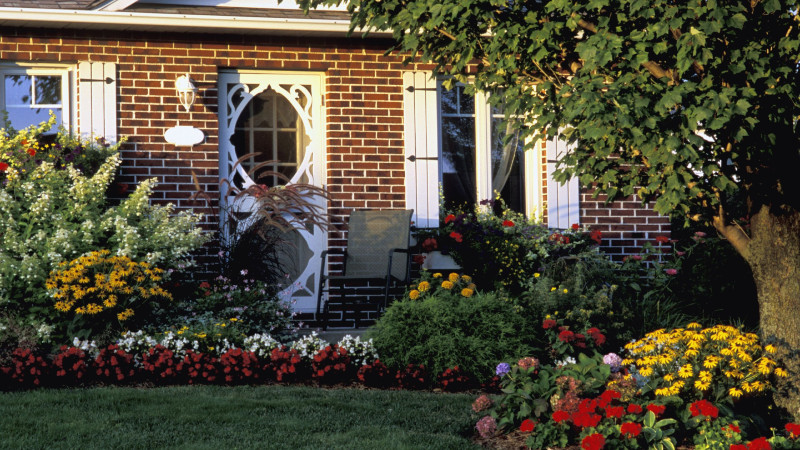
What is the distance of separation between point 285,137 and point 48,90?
2.02 m

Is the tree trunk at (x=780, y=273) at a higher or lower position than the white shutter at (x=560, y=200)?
lower

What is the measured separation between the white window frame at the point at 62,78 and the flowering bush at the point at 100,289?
205 centimetres

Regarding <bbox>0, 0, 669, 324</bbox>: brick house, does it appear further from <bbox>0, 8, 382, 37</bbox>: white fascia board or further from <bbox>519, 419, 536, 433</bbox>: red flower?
<bbox>519, 419, 536, 433</bbox>: red flower

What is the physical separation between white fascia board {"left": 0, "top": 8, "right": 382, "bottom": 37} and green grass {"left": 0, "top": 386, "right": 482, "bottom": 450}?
3.31 metres

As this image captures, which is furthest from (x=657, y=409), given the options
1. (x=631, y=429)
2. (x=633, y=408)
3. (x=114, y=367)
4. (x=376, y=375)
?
(x=114, y=367)

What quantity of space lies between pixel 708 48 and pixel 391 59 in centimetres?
437

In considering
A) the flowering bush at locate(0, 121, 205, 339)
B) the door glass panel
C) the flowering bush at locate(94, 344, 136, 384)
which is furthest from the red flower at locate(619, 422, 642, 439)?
the door glass panel

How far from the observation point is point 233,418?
4348mm

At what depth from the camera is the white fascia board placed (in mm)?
6867

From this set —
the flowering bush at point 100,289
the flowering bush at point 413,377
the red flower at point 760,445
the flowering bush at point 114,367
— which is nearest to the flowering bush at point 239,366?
the flowering bush at point 114,367

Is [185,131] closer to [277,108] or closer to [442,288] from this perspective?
[277,108]

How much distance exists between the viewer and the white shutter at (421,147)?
25.3 ft

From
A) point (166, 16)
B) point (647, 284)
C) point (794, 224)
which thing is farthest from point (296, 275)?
point (794, 224)

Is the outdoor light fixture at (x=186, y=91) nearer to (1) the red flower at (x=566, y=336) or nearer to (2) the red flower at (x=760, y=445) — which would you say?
(1) the red flower at (x=566, y=336)
